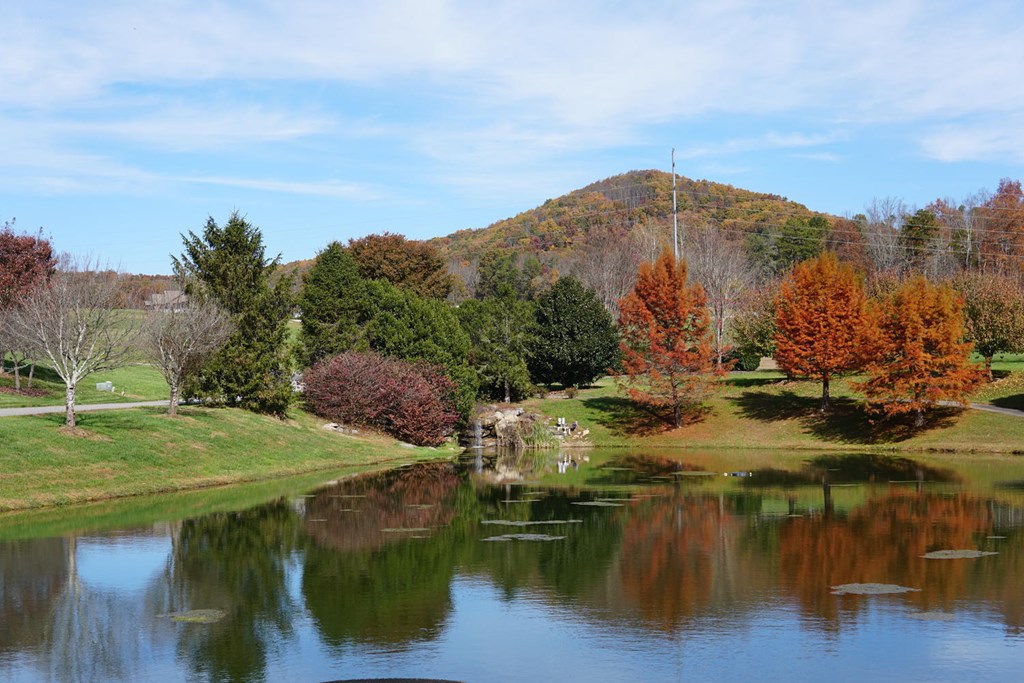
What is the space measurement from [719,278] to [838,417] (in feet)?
87.3

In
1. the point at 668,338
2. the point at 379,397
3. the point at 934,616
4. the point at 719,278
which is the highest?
the point at 719,278

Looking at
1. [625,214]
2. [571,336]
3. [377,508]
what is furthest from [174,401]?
[625,214]

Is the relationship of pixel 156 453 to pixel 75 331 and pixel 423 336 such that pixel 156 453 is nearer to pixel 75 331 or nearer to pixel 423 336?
pixel 75 331

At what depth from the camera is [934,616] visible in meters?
15.4

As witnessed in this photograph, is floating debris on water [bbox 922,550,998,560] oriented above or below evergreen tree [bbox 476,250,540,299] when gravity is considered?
below

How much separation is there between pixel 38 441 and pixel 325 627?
1855 centimetres

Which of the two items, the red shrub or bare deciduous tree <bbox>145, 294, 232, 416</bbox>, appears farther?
the red shrub

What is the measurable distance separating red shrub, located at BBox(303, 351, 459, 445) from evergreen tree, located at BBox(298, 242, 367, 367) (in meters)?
4.32

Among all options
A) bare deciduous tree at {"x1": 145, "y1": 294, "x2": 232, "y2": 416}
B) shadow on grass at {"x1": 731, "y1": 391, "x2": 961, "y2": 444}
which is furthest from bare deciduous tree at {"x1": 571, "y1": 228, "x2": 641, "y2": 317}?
bare deciduous tree at {"x1": 145, "y1": 294, "x2": 232, "y2": 416}

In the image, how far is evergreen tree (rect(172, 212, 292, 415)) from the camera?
148 ft

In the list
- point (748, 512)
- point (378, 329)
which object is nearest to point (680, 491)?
point (748, 512)

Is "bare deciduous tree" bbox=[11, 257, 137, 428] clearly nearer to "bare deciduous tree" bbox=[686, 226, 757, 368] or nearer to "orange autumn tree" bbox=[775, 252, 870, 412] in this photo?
"orange autumn tree" bbox=[775, 252, 870, 412]

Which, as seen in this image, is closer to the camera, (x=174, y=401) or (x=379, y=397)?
(x=174, y=401)

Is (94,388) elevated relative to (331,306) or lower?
lower
